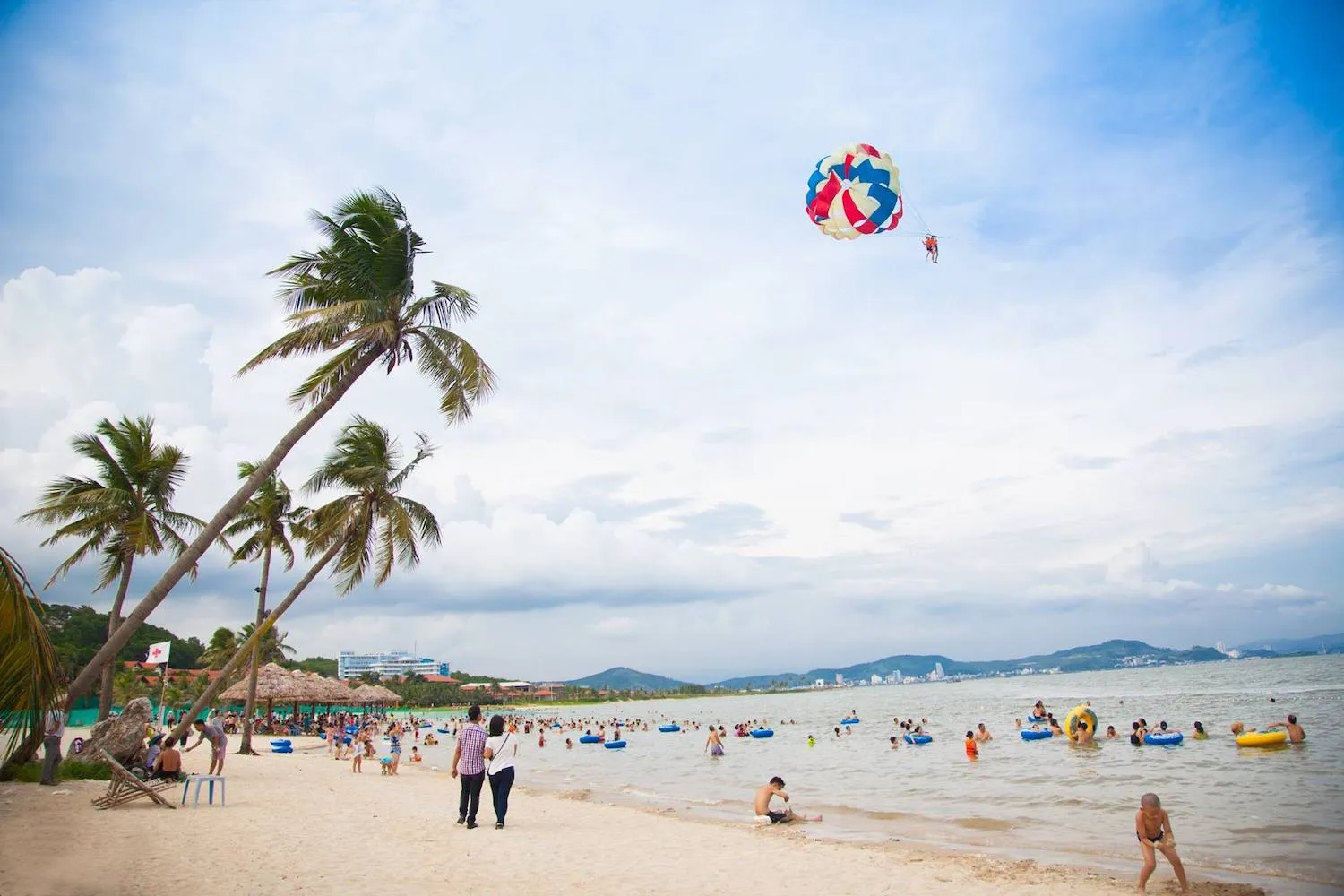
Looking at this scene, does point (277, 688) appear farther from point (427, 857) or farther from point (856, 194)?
point (856, 194)

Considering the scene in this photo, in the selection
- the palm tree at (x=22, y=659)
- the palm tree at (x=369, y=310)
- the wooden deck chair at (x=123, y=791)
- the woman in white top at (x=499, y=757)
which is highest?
the palm tree at (x=369, y=310)

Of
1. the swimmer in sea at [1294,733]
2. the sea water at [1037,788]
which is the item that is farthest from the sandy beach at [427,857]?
Answer: the swimmer in sea at [1294,733]

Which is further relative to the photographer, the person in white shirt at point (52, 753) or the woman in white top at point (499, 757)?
the person in white shirt at point (52, 753)

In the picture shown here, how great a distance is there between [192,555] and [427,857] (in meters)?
5.32

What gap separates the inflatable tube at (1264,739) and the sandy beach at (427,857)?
15899mm

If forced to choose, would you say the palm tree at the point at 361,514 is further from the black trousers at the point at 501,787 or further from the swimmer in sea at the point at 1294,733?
the swimmer in sea at the point at 1294,733

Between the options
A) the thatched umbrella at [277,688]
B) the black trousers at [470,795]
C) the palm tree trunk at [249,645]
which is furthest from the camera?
the thatched umbrella at [277,688]

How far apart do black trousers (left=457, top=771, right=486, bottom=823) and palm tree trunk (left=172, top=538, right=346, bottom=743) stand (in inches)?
240

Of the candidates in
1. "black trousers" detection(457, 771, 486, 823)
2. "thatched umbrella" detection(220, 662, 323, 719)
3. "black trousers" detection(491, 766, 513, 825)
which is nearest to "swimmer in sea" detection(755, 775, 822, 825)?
"black trousers" detection(491, 766, 513, 825)

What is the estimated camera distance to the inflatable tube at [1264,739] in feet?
69.9

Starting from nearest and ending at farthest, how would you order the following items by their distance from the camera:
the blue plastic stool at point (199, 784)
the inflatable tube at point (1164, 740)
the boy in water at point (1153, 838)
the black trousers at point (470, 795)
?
the boy in water at point (1153, 838) < the black trousers at point (470, 795) < the blue plastic stool at point (199, 784) < the inflatable tube at point (1164, 740)

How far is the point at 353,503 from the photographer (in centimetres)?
1978

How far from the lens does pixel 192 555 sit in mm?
10453

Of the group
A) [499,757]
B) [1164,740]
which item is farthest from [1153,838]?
[1164,740]
